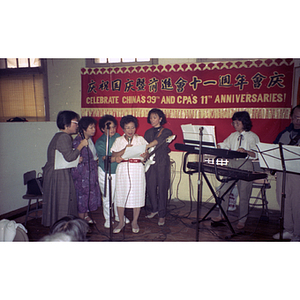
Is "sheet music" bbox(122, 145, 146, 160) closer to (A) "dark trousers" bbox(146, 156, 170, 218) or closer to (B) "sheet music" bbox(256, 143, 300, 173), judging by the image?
(A) "dark trousers" bbox(146, 156, 170, 218)

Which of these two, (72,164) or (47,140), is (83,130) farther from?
(47,140)

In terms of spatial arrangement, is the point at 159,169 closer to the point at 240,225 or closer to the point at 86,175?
the point at 86,175

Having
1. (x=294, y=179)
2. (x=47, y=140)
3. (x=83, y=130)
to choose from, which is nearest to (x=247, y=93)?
(x=294, y=179)

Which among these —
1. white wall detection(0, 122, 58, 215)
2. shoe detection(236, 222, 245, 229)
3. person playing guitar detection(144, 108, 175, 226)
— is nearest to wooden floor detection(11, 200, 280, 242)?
shoe detection(236, 222, 245, 229)

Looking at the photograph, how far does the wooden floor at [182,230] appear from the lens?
2643mm

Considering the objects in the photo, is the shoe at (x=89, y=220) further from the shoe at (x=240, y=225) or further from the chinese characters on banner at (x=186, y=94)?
the shoe at (x=240, y=225)

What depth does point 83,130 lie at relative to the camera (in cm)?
272

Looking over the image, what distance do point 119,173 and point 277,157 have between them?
1.70m

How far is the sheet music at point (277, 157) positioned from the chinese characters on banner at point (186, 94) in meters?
1.13

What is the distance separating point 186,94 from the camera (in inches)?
138

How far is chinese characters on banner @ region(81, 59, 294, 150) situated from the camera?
330 centimetres

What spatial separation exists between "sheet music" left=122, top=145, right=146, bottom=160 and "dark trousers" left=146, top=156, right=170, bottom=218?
0.57 meters
